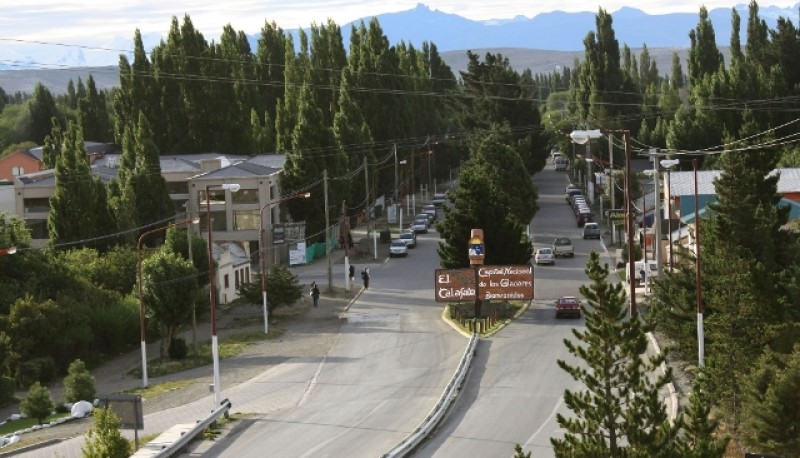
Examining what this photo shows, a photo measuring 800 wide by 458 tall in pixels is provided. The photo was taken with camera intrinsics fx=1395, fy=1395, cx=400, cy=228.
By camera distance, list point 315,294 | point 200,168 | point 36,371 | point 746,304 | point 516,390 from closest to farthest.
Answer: point 746,304
point 516,390
point 36,371
point 315,294
point 200,168

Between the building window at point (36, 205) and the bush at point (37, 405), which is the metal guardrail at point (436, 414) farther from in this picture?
the building window at point (36, 205)

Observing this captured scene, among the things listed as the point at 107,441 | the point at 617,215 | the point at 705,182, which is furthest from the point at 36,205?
the point at 107,441

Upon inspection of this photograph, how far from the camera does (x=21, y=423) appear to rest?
159ft

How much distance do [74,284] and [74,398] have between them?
14977mm

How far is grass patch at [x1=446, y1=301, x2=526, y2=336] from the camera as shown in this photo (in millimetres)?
60344

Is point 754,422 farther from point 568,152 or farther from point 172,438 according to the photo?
point 568,152

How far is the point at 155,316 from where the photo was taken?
193ft

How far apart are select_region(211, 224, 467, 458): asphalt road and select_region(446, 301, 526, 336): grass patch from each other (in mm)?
745

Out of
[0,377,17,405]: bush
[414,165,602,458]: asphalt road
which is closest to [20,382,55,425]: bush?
[0,377,17,405]: bush

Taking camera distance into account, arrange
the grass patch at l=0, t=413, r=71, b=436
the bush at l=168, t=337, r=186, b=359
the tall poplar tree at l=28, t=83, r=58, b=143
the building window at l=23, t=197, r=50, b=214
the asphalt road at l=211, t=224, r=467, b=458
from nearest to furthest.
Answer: the asphalt road at l=211, t=224, r=467, b=458, the grass patch at l=0, t=413, r=71, b=436, the bush at l=168, t=337, r=186, b=359, the building window at l=23, t=197, r=50, b=214, the tall poplar tree at l=28, t=83, r=58, b=143

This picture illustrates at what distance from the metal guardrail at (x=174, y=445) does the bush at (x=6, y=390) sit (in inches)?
560

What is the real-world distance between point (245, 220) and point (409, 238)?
12.4 m

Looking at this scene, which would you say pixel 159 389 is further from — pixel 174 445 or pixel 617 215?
pixel 617 215

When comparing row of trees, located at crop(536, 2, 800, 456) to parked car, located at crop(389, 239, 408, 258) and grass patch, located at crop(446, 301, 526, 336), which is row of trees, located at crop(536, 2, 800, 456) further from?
parked car, located at crop(389, 239, 408, 258)
